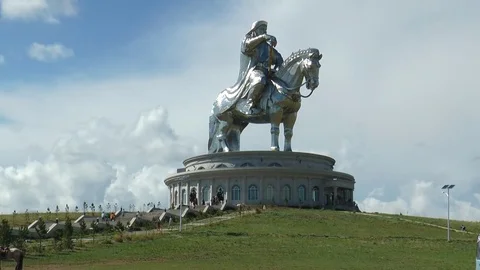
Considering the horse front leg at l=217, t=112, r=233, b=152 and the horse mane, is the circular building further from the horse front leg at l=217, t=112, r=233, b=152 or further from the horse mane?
the horse mane

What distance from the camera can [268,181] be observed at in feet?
226

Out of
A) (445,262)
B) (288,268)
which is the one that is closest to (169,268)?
(288,268)

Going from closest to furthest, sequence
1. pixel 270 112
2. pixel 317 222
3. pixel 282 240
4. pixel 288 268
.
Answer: pixel 288 268
pixel 282 240
pixel 317 222
pixel 270 112

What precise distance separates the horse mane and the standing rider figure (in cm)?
145

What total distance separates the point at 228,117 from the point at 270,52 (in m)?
7.36

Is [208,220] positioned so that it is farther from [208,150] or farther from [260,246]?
[208,150]

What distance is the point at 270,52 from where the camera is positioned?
230 feet

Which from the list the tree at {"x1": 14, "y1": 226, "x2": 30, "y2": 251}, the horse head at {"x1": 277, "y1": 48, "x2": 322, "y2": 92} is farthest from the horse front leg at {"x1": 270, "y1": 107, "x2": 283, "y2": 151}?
the tree at {"x1": 14, "y1": 226, "x2": 30, "y2": 251}

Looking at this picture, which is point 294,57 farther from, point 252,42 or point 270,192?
point 270,192

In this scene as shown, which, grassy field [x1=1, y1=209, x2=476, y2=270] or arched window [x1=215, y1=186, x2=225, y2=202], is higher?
arched window [x1=215, y1=186, x2=225, y2=202]

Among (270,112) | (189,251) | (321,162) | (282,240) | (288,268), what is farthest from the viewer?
(321,162)

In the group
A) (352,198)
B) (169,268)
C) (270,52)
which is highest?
(270,52)

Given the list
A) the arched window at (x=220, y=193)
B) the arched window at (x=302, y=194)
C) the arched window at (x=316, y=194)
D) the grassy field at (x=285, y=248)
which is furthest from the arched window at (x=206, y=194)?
the grassy field at (x=285, y=248)

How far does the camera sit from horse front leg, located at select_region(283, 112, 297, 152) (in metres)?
70.2
